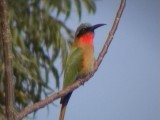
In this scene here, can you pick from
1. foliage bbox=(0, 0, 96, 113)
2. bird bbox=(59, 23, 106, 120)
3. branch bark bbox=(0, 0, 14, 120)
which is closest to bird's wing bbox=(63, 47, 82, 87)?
bird bbox=(59, 23, 106, 120)

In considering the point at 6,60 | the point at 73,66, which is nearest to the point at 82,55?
the point at 73,66

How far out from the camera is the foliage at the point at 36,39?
3.03 m

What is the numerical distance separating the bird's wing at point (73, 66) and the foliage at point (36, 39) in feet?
4.24

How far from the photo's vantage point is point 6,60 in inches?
26.8

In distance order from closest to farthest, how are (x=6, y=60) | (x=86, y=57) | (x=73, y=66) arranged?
(x=6, y=60) → (x=73, y=66) → (x=86, y=57)

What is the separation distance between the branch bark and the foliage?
7.40ft

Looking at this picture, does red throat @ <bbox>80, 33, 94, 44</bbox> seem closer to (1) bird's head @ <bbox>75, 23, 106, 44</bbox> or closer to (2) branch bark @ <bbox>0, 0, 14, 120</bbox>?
(1) bird's head @ <bbox>75, 23, 106, 44</bbox>

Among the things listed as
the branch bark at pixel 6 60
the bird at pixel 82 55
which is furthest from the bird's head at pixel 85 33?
the branch bark at pixel 6 60

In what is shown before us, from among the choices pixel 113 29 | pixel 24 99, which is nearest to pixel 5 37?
pixel 113 29

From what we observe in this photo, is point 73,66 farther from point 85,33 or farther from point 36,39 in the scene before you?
point 36,39

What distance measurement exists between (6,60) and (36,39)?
2.61 m

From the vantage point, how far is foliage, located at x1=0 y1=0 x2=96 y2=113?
3.03 m

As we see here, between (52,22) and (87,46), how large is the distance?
59.0 inches

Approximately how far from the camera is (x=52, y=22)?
3205mm
